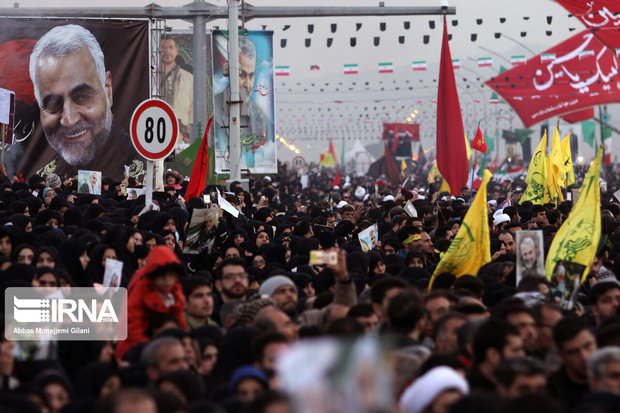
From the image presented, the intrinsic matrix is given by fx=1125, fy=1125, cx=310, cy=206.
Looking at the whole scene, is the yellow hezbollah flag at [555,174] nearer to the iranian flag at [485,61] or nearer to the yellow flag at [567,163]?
the yellow flag at [567,163]

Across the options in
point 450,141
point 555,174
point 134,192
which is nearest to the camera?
point 134,192

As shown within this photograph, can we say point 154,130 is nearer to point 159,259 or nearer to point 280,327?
point 159,259

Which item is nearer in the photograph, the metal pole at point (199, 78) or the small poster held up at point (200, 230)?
the small poster held up at point (200, 230)

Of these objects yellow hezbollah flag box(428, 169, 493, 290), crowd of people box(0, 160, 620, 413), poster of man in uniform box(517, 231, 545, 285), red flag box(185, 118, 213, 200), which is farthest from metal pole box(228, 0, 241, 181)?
poster of man in uniform box(517, 231, 545, 285)

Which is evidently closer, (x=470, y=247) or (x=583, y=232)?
(x=583, y=232)

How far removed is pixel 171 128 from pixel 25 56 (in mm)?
11421

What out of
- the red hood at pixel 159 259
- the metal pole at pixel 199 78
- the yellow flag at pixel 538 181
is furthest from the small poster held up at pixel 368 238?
the metal pole at pixel 199 78

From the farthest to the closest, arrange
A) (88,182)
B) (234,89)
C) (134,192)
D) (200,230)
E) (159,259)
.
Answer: (234,89) → (88,182) → (134,192) → (200,230) → (159,259)

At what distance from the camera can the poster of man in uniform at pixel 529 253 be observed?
8.76 metres

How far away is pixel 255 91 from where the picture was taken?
25.2 metres

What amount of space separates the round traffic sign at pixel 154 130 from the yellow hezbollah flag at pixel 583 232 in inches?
145

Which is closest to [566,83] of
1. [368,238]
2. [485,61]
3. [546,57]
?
[546,57]

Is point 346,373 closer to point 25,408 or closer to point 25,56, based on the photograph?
point 25,408

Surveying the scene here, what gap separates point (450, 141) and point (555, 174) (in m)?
2.01
